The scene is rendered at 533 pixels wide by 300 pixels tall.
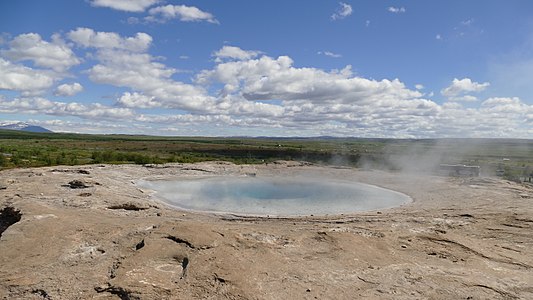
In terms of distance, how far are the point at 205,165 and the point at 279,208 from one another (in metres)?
20.9

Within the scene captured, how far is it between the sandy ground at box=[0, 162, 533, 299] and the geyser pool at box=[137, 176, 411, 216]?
11.4 ft

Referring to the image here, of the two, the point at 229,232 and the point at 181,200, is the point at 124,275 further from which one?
the point at 181,200

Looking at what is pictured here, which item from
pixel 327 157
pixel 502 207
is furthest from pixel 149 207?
pixel 327 157

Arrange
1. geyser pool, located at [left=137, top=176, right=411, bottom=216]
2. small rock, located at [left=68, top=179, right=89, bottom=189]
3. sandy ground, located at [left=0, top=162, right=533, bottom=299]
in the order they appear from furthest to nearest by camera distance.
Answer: small rock, located at [left=68, top=179, right=89, bottom=189] < geyser pool, located at [left=137, top=176, right=411, bottom=216] < sandy ground, located at [left=0, top=162, right=533, bottom=299]

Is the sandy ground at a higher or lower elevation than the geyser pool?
higher

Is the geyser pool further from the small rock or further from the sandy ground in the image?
the small rock

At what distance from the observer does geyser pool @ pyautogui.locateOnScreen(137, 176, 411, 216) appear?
2038 centimetres

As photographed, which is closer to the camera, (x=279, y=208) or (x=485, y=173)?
(x=279, y=208)

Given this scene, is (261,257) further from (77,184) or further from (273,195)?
(77,184)

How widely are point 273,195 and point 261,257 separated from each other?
14.8 m

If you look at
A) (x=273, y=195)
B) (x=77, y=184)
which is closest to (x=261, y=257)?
(x=273, y=195)

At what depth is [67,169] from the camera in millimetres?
29609

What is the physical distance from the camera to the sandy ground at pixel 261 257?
8.70 metres

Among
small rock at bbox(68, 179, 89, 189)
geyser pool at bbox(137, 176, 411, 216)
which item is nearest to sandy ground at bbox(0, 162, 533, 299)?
geyser pool at bbox(137, 176, 411, 216)
